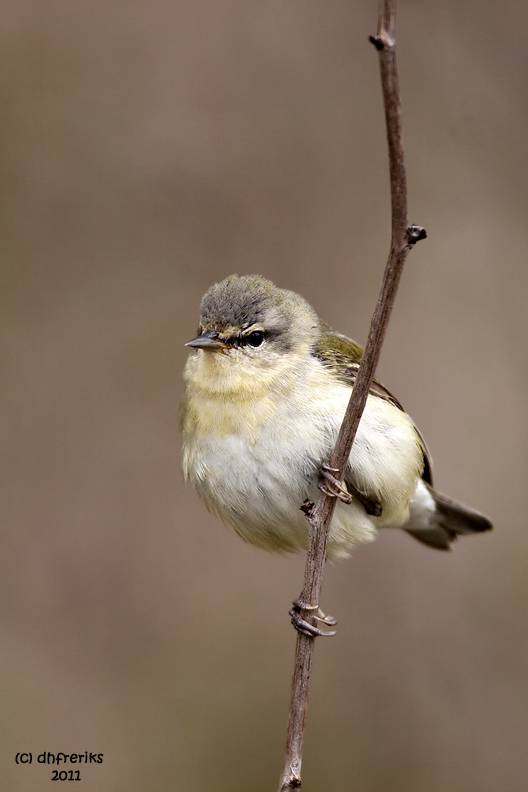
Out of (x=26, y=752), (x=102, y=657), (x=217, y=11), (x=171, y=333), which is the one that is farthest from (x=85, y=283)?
(x=26, y=752)

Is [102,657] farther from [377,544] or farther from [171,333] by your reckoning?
[171,333]

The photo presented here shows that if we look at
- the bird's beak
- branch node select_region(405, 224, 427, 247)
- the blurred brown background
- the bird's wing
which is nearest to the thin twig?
branch node select_region(405, 224, 427, 247)

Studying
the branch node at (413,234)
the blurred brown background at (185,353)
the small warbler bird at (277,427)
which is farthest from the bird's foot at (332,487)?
the blurred brown background at (185,353)

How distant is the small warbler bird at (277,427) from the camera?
10.9ft

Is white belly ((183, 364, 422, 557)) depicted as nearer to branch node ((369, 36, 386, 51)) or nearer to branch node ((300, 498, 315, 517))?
branch node ((300, 498, 315, 517))

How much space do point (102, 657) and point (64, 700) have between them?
14.3 inches

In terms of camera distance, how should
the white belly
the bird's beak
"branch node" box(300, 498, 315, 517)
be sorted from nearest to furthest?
"branch node" box(300, 498, 315, 517), the white belly, the bird's beak

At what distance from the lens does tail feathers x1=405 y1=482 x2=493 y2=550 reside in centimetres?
439

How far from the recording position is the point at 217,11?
5977 mm

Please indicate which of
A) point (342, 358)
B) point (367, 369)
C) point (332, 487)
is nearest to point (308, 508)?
point (332, 487)

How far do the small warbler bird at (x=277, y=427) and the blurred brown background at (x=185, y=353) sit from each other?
150 centimetres

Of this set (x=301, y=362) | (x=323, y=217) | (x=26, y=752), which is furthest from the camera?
(x=323, y=217)

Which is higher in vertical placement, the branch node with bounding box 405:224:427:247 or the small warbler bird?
the branch node with bounding box 405:224:427:247

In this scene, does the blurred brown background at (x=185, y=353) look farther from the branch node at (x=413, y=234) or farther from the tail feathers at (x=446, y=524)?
the branch node at (x=413, y=234)
